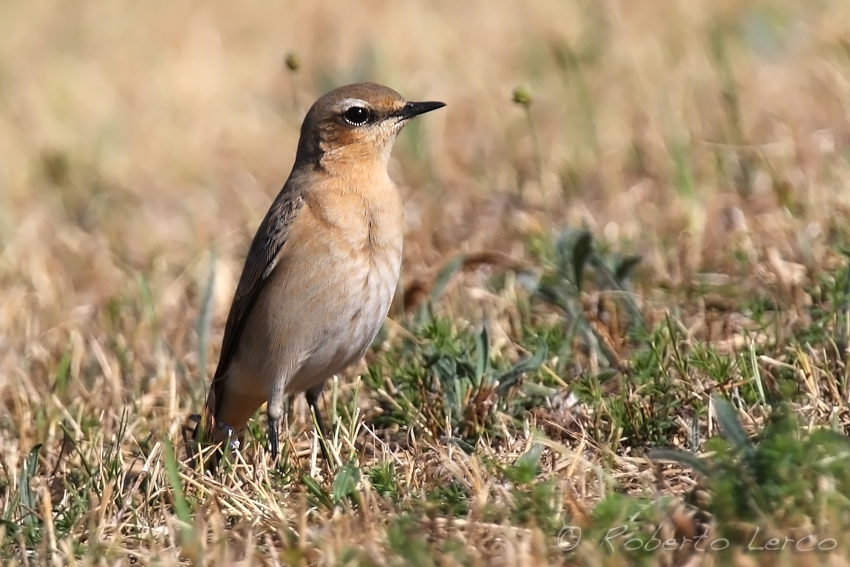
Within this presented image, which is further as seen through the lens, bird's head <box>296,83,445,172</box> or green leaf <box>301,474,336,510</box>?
bird's head <box>296,83,445,172</box>

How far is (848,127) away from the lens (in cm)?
745

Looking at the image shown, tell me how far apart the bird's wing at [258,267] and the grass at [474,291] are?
0.27 m

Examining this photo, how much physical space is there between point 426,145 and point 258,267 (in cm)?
311

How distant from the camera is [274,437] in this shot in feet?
17.0

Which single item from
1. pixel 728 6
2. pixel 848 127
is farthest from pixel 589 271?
pixel 728 6

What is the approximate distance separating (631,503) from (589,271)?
262 centimetres

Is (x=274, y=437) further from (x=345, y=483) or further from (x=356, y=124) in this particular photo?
(x=356, y=124)

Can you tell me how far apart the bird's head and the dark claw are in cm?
121

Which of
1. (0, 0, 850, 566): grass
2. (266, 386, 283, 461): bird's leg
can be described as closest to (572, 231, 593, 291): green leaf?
(0, 0, 850, 566): grass

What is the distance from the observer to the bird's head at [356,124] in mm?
5703

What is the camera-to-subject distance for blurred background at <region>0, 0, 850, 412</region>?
22.0 ft

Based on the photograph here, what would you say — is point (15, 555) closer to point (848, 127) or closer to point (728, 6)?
point (848, 127)

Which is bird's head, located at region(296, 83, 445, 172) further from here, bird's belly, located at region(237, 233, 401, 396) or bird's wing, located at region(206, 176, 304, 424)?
bird's belly, located at region(237, 233, 401, 396)

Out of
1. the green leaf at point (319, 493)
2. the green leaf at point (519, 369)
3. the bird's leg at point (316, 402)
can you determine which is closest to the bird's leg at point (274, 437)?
the bird's leg at point (316, 402)
